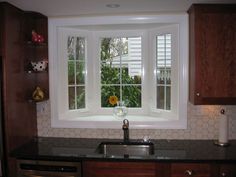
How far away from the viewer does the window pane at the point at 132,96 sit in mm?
3180

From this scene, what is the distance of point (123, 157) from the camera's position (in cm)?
218

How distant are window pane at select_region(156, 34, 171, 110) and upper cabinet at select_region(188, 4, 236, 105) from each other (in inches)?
23.5

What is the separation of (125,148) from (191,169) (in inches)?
30.4

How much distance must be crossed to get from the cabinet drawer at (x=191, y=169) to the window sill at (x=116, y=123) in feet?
2.12

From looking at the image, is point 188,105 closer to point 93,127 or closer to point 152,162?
point 152,162

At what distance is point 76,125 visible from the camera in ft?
9.35

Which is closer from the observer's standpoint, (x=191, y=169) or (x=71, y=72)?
(x=191, y=169)

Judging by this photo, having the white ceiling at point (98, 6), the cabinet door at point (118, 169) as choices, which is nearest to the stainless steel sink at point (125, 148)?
the cabinet door at point (118, 169)

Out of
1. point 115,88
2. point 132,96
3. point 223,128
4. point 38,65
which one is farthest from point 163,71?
point 38,65

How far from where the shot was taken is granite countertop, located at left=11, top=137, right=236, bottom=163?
7.07ft

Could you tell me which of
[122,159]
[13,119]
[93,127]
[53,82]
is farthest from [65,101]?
[122,159]

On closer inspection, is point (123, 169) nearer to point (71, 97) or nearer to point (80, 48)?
point (71, 97)

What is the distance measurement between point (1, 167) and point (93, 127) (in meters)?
1.01

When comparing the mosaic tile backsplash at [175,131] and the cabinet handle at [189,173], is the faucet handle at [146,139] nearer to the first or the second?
the mosaic tile backsplash at [175,131]
